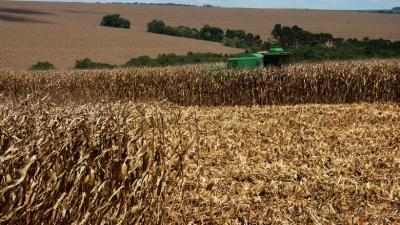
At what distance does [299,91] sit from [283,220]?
1124cm

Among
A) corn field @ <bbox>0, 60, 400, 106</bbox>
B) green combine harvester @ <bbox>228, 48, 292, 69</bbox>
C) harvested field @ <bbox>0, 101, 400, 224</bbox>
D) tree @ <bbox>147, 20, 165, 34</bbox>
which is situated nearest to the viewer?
harvested field @ <bbox>0, 101, 400, 224</bbox>

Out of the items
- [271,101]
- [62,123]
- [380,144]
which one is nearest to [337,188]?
[380,144]

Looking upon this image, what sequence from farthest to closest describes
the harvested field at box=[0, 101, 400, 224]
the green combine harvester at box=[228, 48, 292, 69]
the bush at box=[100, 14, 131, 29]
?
the bush at box=[100, 14, 131, 29] → the green combine harvester at box=[228, 48, 292, 69] → the harvested field at box=[0, 101, 400, 224]

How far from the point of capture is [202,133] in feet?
34.3

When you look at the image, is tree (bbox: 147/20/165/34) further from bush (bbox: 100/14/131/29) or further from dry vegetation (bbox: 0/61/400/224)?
dry vegetation (bbox: 0/61/400/224)

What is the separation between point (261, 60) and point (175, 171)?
1173cm

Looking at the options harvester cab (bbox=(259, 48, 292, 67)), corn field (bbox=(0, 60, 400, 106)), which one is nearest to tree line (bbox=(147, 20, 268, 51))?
harvester cab (bbox=(259, 48, 292, 67))

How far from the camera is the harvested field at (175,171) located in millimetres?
3586

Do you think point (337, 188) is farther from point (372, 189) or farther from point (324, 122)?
point (324, 122)

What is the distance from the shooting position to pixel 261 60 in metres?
17.0

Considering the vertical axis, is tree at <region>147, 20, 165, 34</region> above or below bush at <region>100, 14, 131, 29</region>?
below

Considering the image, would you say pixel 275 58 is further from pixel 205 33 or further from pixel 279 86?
pixel 205 33

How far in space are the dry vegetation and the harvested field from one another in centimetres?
1

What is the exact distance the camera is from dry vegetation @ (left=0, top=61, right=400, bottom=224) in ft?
11.9
